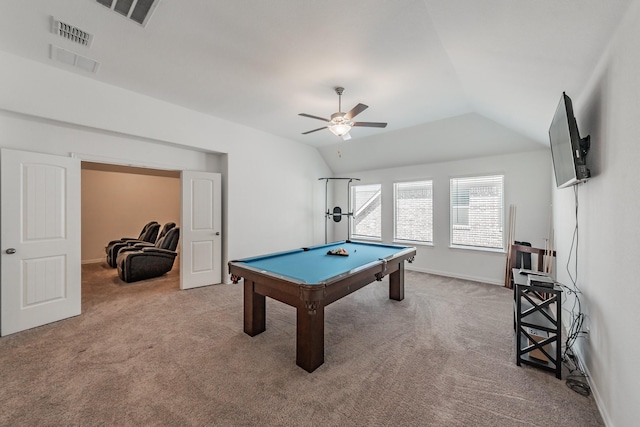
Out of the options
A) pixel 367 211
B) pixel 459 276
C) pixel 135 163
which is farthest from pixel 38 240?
pixel 459 276

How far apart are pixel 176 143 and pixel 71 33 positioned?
69.3 inches

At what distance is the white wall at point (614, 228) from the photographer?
123 cm

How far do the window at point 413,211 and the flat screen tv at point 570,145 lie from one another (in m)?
3.37

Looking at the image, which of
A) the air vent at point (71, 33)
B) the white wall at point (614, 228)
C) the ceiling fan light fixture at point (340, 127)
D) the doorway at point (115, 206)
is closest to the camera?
the white wall at point (614, 228)

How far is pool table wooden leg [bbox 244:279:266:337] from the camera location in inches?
104

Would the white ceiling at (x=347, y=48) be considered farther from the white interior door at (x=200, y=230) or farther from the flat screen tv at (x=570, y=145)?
the white interior door at (x=200, y=230)

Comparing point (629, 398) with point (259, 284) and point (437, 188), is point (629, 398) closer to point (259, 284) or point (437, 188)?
point (259, 284)

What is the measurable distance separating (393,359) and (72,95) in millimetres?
4734

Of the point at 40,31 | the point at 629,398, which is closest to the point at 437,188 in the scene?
the point at 629,398

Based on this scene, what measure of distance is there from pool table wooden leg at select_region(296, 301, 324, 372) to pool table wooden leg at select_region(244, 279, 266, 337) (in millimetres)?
728

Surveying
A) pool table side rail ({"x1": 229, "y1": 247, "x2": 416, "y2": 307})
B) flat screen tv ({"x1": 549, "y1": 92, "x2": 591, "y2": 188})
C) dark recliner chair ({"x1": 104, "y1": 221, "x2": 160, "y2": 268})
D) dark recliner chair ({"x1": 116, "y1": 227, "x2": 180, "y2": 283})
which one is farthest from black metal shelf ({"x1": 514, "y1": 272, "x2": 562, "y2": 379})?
dark recliner chair ({"x1": 104, "y1": 221, "x2": 160, "y2": 268})

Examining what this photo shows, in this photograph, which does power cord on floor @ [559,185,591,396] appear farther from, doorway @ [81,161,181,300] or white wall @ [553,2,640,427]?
doorway @ [81,161,181,300]

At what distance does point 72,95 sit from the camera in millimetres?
3000

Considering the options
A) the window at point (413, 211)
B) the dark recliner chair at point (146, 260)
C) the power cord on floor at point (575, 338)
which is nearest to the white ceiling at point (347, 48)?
the power cord on floor at point (575, 338)
